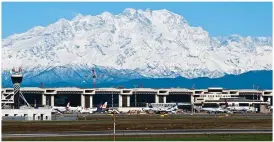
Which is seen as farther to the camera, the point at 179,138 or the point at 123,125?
the point at 123,125

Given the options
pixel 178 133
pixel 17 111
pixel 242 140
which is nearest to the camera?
pixel 242 140

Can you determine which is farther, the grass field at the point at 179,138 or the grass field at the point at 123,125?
the grass field at the point at 123,125

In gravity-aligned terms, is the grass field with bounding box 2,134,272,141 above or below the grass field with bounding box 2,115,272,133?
above

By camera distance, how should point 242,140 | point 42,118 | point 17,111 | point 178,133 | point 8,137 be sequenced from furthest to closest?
point 17,111
point 42,118
point 178,133
point 8,137
point 242,140

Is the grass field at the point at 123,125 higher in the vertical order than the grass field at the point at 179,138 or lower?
lower

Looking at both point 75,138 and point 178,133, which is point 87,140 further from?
point 178,133

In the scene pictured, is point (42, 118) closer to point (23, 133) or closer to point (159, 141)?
point (23, 133)

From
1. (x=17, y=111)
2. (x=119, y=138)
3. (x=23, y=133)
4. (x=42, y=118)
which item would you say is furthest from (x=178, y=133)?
(x=17, y=111)

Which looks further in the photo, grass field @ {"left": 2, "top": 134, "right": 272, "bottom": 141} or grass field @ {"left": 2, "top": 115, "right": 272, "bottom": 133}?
grass field @ {"left": 2, "top": 115, "right": 272, "bottom": 133}

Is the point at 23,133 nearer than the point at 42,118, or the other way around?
the point at 23,133

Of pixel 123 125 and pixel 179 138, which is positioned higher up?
pixel 179 138
